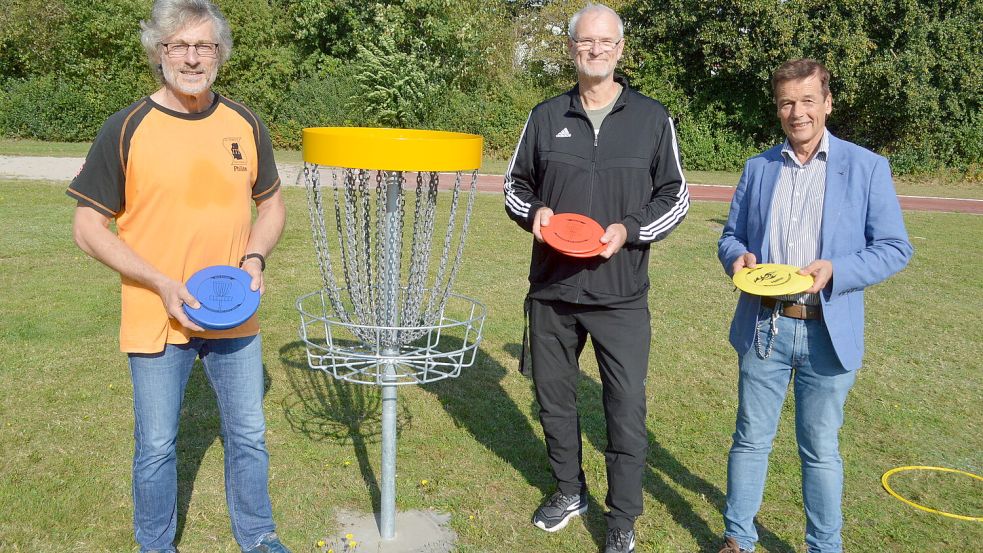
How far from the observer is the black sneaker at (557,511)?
3.87m

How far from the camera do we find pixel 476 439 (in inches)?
191

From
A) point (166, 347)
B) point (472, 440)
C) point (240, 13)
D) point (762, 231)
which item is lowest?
point (472, 440)

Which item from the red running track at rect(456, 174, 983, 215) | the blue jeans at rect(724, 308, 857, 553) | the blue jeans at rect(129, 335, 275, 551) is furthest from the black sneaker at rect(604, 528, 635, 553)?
the red running track at rect(456, 174, 983, 215)

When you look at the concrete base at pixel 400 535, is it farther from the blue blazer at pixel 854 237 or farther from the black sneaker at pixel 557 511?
the blue blazer at pixel 854 237

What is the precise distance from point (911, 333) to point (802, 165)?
4842mm

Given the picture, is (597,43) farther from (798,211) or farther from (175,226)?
(175,226)

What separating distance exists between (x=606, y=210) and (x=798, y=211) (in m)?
0.77

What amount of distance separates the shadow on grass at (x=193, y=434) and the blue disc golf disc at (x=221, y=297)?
132 cm

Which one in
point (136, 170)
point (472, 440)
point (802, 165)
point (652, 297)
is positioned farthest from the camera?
point (652, 297)

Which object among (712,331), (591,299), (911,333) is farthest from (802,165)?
(911,333)

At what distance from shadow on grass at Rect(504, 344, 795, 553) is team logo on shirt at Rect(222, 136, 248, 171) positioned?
2.30 m

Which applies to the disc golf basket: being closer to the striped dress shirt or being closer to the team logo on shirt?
the team logo on shirt

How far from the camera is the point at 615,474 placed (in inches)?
143

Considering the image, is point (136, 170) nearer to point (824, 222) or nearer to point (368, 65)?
point (824, 222)
